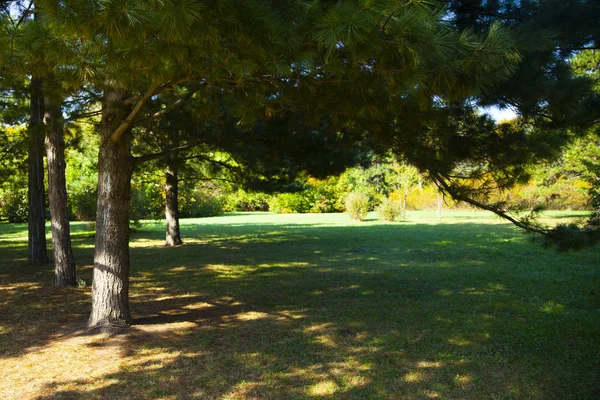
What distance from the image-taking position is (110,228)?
15.1ft

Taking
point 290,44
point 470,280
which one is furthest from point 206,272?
point 290,44

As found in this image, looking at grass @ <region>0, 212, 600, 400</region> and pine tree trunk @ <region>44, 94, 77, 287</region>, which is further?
pine tree trunk @ <region>44, 94, 77, 287</region>

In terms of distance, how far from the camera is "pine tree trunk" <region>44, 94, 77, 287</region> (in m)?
6.52

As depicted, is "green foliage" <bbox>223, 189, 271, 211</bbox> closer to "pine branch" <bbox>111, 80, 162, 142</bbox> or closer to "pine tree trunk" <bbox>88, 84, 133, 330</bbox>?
"pine tree trunk" <bbox>88, 84, 133, 330</bbox>

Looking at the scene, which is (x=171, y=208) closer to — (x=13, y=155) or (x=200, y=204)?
(x=13, y=155)

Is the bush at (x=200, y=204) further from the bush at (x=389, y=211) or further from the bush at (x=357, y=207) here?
the bush at (x=389, y=211)

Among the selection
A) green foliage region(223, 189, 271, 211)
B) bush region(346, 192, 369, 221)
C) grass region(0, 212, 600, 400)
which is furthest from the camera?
green foliage region(223, 189, 271, 211)

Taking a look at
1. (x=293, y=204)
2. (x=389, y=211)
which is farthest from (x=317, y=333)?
(x=293, y=204)

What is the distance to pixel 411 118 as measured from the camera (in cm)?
471

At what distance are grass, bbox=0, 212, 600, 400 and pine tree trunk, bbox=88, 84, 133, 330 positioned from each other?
292 millimetres

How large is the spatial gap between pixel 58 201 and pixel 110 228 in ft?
8.36

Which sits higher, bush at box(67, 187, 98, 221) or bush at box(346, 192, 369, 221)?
bush at box(67, 187, 98, 221)

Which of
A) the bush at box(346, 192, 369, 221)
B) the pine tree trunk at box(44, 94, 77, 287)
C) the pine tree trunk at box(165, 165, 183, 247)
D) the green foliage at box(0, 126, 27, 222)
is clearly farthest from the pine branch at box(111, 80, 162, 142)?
the bush at box(346, 192, 369, 221)

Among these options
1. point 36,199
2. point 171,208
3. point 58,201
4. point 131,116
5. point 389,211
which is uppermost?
point 131,116
